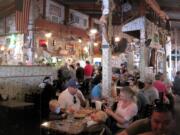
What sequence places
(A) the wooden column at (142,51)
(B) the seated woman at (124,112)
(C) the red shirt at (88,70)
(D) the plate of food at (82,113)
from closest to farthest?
(B) the seated woman at (124,112) → (D) the plate of food at (82,113) → (A) the wooden column at (142,51) → (C) the red shirt at (88,70)

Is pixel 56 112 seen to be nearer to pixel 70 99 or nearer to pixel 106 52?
pixel 70 99

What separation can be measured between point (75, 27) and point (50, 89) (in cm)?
765

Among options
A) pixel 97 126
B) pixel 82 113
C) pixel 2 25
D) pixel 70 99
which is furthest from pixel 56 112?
pixel 2 25

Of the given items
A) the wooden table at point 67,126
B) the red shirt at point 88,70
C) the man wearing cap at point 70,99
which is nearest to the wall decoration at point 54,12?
the red shirt at point 88,70

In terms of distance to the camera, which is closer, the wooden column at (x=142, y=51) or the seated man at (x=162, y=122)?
the seated man at (x=162, y=122)

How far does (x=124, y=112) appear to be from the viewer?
15.7 ft

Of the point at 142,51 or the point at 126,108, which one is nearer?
the point at 126,108

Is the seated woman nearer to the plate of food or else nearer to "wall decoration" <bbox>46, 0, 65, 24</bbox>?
the plate of food

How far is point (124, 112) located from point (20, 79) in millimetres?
4439

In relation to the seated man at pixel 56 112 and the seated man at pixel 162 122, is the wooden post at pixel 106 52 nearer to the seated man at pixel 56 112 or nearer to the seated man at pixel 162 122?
the seated man at pixel 56 112

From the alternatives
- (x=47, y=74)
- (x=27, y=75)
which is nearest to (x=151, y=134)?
(x=27, y=75)

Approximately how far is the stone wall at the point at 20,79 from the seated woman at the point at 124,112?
3.96 metres

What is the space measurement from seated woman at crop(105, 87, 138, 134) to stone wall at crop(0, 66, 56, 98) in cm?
396

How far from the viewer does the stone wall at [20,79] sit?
7.86m
